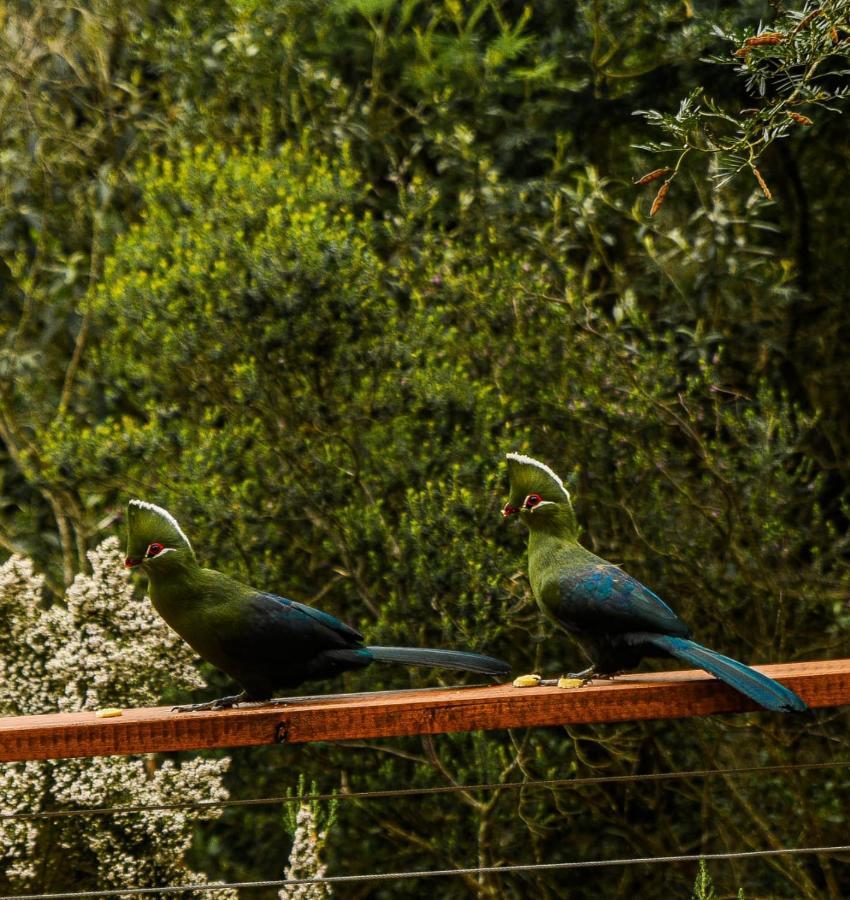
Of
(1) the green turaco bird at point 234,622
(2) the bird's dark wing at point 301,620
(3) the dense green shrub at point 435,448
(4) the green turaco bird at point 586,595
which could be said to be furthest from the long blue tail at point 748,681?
(3) the dense green shrub at point 435,448

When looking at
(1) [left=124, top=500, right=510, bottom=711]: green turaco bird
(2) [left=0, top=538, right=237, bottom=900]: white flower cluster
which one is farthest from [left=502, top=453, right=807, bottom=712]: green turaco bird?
(2) [left=0, top=538, right=237, bottom=900]: white flower cluster

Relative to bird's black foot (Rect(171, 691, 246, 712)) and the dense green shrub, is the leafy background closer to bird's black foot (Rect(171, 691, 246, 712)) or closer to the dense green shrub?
the dense green shrub

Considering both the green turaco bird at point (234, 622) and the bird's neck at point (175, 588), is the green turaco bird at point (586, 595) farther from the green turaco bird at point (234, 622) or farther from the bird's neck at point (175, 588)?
the bird's neck at point (175, 588)

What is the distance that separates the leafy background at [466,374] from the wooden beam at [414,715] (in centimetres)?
219

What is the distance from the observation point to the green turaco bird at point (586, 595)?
104 inches

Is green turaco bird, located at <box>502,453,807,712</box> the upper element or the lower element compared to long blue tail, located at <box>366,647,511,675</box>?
upper

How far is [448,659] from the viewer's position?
2.71m

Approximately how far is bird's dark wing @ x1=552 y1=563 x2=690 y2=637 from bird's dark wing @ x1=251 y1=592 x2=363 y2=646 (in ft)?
1.66

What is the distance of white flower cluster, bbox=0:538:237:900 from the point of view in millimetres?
4395

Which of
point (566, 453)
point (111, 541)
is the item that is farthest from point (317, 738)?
point (566, 453)

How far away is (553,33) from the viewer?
605cm

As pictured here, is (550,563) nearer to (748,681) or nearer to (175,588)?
(748,681)

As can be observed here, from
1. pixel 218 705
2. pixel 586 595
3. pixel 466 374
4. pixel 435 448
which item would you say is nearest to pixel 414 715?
pixel 586 595

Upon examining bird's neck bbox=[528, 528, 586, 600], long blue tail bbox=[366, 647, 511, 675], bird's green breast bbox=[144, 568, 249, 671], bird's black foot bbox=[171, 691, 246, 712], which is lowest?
bird's black foot bbox=[171, 691, 246, 712]
